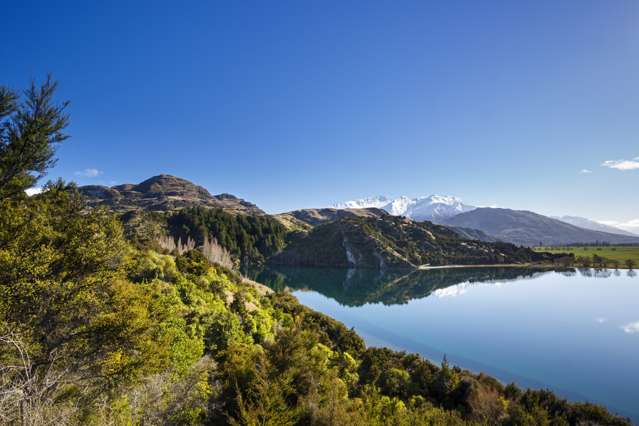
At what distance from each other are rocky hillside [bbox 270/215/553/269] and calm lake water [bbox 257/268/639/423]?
124 ft

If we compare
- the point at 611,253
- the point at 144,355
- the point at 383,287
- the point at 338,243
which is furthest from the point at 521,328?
the point at 611,253

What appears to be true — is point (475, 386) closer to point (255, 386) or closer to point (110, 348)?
point (255, 386)

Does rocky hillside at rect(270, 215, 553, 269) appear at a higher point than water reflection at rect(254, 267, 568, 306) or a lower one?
higher

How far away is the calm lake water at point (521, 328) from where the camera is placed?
59.1 feet

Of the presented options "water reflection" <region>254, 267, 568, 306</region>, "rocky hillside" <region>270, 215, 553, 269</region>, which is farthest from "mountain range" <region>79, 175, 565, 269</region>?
"water reflection" <region>254, 267, 568, 306</region>

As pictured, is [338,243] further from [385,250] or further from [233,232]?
[233,232]

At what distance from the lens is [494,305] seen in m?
37.4

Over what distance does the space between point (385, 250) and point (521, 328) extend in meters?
65.7

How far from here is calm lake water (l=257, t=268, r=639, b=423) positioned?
1800 centimetres

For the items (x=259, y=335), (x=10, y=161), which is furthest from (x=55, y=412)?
(x=10, y=161)

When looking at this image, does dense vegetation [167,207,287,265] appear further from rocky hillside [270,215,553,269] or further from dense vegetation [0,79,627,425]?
dense vegetation [0,79,627,425]

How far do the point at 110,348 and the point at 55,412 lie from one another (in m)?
3.56

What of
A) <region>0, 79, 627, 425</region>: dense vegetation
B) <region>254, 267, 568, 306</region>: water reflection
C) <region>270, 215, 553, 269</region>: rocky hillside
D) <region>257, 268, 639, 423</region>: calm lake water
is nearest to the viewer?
<region>0, 79, 627, 425</region>: dense vegetation

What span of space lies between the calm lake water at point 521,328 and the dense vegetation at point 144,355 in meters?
6.75
